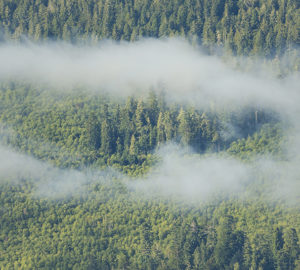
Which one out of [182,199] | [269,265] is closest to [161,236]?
[182,199]

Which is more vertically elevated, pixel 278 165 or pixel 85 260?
pixel 278 165

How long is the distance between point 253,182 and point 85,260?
33173 millimetres

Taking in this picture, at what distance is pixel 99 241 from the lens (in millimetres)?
193375

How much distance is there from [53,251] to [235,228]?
32345 millimetres

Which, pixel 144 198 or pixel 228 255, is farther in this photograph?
pixel 144 198

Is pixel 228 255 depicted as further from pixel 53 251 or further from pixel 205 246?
pixel 53 251

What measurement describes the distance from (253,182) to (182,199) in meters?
13.1

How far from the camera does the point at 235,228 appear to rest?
189375mm

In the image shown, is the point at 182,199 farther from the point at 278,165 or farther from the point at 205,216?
the point at 278,165

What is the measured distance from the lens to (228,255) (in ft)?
610

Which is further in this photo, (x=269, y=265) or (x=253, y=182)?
(x=253, y=182)

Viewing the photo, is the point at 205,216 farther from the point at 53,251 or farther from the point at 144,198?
the point at 53,251

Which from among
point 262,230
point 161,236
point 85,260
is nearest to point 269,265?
point 262,230

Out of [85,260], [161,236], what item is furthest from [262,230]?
[85,260]
